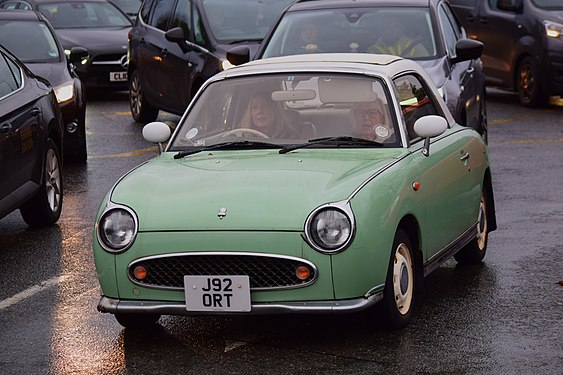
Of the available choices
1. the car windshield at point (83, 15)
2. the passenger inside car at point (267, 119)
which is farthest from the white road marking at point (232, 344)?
the car windshield at point (83, 15)

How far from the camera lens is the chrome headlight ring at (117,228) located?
24.9ft

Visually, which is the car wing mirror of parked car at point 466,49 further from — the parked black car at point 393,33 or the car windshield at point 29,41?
the car windshield at point 29,41

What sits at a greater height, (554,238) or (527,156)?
(554,238)

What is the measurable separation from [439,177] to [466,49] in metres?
5.65

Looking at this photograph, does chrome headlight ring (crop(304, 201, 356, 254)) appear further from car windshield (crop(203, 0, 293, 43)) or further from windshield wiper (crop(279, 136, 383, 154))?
car windshield (crop(203, 0, 293, 43))

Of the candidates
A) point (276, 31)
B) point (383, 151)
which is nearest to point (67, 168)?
point (276, 31)

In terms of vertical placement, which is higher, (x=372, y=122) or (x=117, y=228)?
(x=372, y=122)

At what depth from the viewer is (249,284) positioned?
24.0ft

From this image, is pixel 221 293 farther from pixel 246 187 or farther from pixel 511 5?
pixel 511 5

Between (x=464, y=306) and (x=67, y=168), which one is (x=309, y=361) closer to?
(x=464, y=306)

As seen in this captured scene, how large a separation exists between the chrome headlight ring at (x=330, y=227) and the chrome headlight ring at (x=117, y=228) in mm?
892

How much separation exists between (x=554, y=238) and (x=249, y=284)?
153 inches

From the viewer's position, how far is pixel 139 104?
771 inches

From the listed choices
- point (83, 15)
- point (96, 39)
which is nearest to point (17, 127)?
point (96, 39)
